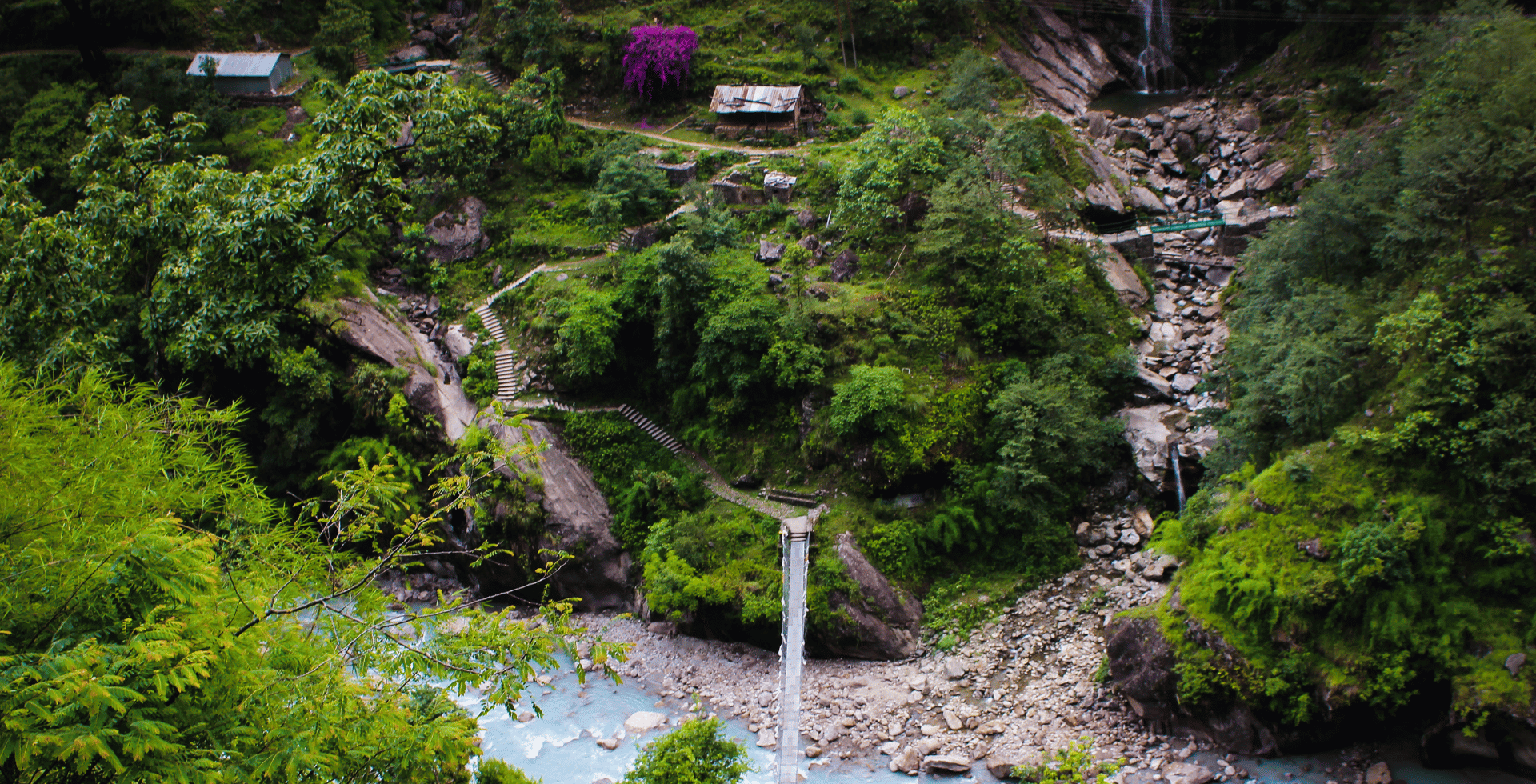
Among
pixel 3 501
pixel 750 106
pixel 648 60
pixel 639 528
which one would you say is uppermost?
pixel 648 60

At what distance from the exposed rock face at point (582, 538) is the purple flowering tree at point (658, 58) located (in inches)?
736

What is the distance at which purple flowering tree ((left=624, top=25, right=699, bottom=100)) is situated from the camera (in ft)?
120

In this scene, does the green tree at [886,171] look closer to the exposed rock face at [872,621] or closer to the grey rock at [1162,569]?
the exposed rock face at [872,621]

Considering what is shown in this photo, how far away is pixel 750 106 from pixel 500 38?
1339 cm

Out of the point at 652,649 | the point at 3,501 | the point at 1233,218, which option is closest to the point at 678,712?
the point at 652,649

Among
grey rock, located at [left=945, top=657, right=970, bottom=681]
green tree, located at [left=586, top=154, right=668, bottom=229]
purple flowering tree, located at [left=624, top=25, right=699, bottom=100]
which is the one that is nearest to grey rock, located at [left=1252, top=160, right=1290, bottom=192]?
grey rock, located at [left=945, top=657, right=970, bottom=681]

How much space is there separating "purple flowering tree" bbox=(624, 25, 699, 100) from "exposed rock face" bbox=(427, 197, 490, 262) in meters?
9.40

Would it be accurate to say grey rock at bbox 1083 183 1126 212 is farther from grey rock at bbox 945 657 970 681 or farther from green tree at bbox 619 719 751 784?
green tree at bbox 619 719 751 784

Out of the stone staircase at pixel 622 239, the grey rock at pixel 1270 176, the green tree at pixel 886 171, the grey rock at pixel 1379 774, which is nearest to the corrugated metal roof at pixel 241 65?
the stone staircase at pixel 622 239

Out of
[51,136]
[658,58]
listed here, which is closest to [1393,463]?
[658,58]

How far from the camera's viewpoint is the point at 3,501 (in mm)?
8234

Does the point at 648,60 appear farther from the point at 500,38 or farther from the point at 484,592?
the point at 484,592

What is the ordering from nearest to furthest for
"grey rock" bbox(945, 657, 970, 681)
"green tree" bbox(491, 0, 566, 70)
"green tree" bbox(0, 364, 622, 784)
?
1. "green tree" bbox(0, 364, 622, 784)
2. "grey rock" bbox(945, 657, 970, 681)
3. "green tree" bbox(491, 0, 566, 70)

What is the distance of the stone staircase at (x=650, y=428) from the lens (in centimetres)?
2809
